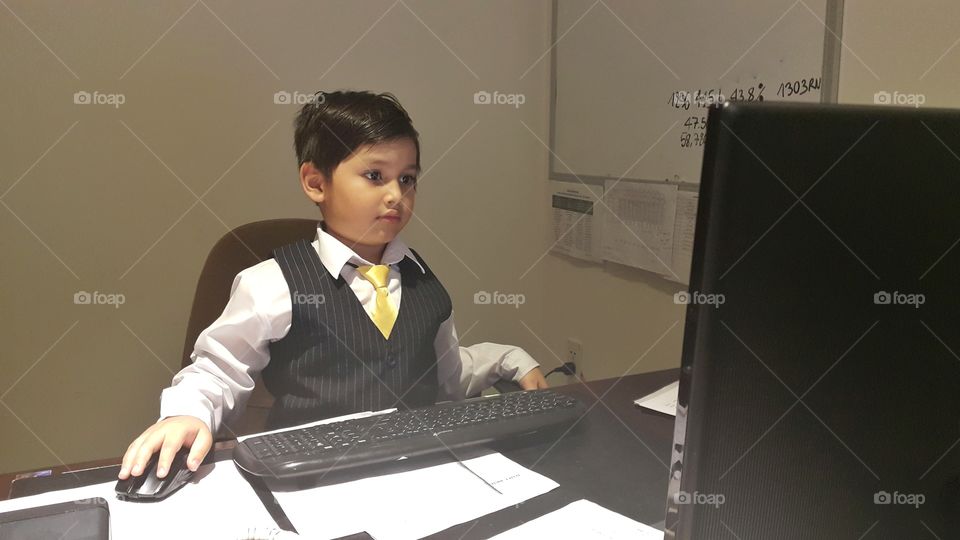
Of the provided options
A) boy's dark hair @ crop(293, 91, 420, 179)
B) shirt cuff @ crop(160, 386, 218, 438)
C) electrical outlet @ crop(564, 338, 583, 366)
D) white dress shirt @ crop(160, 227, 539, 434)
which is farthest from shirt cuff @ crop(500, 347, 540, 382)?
electrical outlet @ crop(564, 338, 583, 366)

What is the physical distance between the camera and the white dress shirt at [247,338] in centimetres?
98

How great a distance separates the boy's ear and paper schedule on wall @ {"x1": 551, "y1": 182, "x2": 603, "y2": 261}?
3.68ft

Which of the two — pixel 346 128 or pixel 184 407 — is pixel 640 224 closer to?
pixel 346 128

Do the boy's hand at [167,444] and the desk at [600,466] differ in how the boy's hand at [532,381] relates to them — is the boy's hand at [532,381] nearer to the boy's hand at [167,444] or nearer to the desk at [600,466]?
the desk at [600,466]

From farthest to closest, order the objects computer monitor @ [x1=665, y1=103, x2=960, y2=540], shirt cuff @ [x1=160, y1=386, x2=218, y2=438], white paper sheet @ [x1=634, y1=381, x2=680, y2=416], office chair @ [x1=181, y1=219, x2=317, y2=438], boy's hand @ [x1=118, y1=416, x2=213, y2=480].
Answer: office chair @ [x1=181, y1=219, x2=317, y2=438] < white paper sheet @ [x1=634, y1=381, x2=680, y2=416] < shirt cuff @ [x1=160, y1=386, x2=218, y2=438] < boy's hand @ [x1=118, y1=416, x2=213, y2=480] < computer monitor @ [x1=665, y1=103, x2=960, y2=540]

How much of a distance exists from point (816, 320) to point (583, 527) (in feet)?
1.27

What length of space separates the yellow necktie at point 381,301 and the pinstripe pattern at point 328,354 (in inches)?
0.5

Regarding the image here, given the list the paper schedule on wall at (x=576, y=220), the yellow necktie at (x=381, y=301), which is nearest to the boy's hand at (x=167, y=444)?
the yellow necktie at (x=381, y=301)

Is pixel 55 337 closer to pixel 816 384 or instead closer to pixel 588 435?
pixel 588 435

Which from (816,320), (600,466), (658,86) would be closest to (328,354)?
(600,466)

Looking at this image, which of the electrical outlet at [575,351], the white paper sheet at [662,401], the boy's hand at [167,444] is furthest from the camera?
the electrical outlet at [575,351]

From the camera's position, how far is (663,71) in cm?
184

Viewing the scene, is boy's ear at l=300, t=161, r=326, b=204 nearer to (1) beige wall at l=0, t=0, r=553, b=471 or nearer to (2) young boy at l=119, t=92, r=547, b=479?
(2) young boy at l=119, t=92, r=547, b=479

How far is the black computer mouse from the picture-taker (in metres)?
0.75
